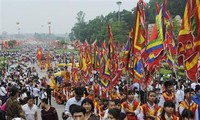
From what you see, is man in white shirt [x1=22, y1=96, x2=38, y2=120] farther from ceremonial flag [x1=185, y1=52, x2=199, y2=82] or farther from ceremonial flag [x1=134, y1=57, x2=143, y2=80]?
ceremonial flag [x1=185, y1=52, x2=199, y2=82]

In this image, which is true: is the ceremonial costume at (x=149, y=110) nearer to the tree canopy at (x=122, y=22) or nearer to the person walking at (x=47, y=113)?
the person walking at (x=47, y=113)

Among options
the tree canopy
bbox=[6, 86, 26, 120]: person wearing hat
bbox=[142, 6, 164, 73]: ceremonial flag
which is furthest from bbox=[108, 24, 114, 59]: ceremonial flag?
the tree canopy

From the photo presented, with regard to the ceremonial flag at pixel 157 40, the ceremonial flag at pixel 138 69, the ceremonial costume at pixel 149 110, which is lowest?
the ceremonial costume at pixel 149 110

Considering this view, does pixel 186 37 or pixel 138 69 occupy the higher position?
pixel 186 37

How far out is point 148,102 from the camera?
755cm

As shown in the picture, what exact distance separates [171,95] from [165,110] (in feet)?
5.65

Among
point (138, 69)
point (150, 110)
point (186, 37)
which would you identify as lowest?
point (150, 110)

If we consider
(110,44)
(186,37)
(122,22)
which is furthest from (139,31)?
(122,22)

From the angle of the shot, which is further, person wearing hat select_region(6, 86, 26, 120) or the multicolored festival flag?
person wearing hat select_region(6, 86, 26, 120)

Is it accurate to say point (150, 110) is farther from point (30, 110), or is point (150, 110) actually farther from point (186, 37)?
point (30, 110)

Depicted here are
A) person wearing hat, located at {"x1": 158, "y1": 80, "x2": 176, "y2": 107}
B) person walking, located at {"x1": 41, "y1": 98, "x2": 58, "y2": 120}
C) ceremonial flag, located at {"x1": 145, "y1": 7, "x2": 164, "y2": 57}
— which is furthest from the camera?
person wearing hat, located at {"x1": 158, "y1": 80, "x2": 176, "y2": 107}

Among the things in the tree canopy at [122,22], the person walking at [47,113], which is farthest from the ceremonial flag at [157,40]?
the tree canopy at [122,22]

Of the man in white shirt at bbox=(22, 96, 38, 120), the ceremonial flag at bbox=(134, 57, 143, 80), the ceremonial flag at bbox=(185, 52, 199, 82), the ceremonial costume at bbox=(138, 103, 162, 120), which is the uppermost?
the ceremonial flag at bbox=(185, 52, 199, 82)

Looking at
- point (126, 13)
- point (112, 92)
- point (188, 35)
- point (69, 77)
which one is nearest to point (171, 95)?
point (188, 35)
